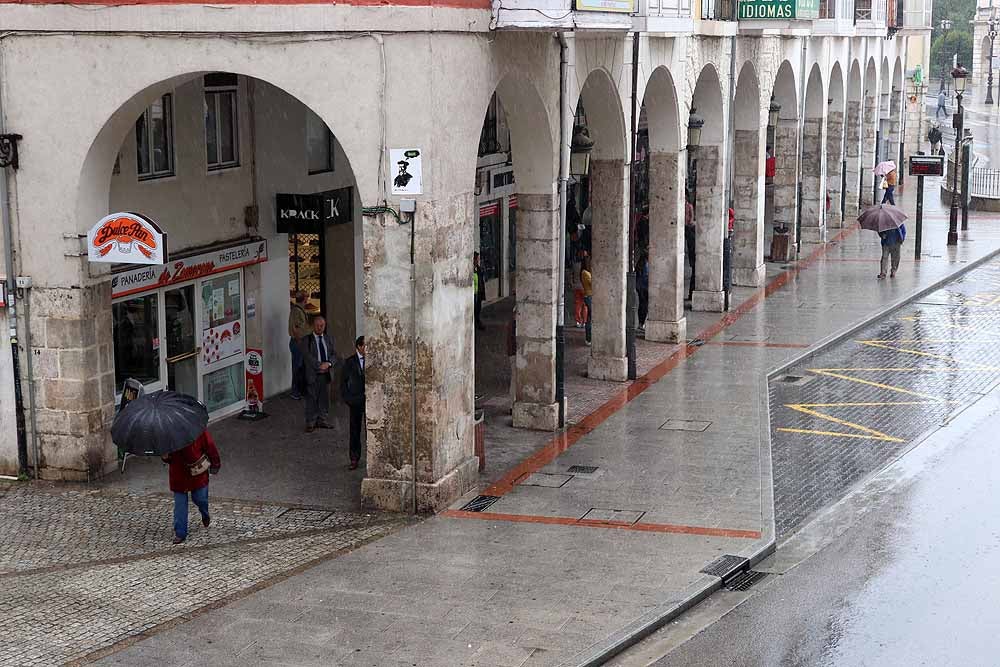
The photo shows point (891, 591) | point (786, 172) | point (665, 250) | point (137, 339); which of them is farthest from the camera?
point (786, 172)

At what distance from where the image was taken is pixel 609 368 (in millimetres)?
20922

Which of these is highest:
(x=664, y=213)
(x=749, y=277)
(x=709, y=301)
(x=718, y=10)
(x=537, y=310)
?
(x=718, y=10)

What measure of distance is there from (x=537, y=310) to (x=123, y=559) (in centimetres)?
664

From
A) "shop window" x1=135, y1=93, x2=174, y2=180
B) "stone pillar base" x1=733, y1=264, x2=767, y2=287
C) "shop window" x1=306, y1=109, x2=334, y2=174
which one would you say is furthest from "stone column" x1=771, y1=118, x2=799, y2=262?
"shop window" x1=135, y1=93, x2=174, y2=180

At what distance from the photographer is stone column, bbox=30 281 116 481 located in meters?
15.5

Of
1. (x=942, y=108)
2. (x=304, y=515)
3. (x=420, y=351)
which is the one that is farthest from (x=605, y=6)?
(x=942, y=108)

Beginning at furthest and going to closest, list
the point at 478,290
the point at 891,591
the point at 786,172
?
the point at 786,172 < the point at 478,290 < the point at 891,591

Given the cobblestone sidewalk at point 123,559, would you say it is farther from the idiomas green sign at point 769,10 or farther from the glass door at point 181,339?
the idiomas green sign at point 769,10

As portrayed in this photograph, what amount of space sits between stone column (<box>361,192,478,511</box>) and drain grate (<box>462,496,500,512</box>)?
186 millimetres

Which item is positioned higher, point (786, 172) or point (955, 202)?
point (786, 172)

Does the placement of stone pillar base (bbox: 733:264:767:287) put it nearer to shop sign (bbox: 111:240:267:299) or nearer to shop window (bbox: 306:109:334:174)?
shop window (bbox: 306:109:334:174)

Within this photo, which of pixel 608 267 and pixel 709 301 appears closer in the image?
pixel 608 267

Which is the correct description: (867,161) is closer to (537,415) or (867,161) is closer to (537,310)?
(537,310)

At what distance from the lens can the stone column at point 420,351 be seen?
14.2 metres
